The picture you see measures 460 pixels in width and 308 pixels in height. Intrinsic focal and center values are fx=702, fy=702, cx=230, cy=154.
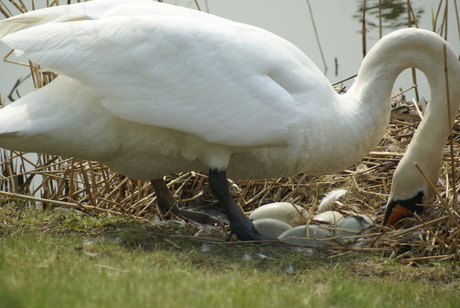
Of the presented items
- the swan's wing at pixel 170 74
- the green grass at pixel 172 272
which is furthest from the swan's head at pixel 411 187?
the swan's wing at pixel 170 74

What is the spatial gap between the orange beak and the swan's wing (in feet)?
3.79

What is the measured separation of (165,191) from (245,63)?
4.93ft

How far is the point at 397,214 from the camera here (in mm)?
4852

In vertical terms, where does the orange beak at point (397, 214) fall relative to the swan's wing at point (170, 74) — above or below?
below

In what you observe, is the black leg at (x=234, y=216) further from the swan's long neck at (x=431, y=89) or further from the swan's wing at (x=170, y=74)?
the swan's long neck at (x=431, y=89)

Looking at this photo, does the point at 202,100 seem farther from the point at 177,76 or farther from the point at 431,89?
the point at 431,89

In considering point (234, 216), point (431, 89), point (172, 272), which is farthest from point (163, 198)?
point (431, 89)

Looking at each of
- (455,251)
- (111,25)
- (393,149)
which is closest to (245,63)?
(111,25)

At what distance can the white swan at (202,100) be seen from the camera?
13.6 feet

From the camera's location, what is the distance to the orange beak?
484cm

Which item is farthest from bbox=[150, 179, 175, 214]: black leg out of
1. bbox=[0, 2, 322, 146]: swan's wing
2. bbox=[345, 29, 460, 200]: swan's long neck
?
bbox=[345, 29, 460, 200]: swan's long neck

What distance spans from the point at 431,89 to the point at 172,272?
7.99ft

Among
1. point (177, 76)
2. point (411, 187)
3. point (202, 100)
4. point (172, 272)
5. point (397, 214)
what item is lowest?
point (397, 214)

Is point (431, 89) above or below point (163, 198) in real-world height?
above
